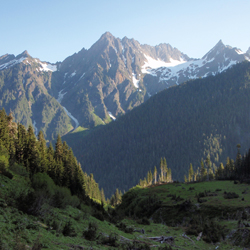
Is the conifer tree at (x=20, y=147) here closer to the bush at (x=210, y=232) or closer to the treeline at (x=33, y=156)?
the treeline at (x=33, y=156)

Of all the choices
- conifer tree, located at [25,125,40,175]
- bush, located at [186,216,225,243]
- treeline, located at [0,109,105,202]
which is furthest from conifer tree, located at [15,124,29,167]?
bush, located at [186,216,225,243]

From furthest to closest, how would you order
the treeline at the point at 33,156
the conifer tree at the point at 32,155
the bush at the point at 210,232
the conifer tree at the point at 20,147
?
the conifer tree at the point at 20,147, the conifer tree at the point at 32,155, the treeline at the point at 33,156, the bush at the point at 210,232

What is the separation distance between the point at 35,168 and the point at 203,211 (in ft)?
105

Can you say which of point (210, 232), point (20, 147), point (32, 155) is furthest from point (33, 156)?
point (210, 232)

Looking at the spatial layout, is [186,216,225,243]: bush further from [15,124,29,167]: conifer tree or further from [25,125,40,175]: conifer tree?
[15,124,29,167]: conifer tree

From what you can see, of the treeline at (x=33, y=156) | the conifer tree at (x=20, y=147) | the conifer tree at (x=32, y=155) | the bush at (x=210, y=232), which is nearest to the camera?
the bush at (x=210, y=232)

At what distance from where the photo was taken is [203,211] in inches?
1714

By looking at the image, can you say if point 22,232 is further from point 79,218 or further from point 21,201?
point 79,218

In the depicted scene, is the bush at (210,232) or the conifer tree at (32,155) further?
the conifer tree at (32,155)

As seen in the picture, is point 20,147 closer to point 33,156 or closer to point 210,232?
point 33,156

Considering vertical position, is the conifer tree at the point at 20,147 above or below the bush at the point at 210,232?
above

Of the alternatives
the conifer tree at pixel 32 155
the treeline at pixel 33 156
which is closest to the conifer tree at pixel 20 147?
the treeline at pixel 33 156

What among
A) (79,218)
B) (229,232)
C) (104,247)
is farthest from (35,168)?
(229,232)

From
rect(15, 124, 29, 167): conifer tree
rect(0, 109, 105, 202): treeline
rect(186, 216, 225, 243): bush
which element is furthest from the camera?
rect(15, 124, 29, 167): conifer tree
